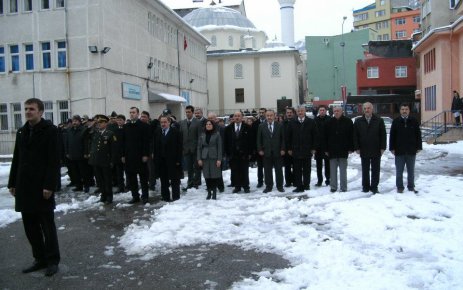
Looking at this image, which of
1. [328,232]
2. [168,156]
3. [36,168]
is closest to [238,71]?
[168,156]

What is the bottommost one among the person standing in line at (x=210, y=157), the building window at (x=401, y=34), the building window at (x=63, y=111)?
the person standing in line at (x=210, y=157)

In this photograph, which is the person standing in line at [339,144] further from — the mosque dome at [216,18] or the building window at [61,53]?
the mosque dome at [216,18]

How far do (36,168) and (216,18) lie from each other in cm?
6358

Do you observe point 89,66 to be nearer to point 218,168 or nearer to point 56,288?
point 218,168

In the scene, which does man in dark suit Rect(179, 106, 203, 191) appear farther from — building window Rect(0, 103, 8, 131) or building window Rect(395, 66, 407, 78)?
building window Rect(395, 66, 407, 78)

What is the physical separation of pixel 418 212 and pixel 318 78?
6737cm

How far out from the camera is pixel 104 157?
36.7 ft

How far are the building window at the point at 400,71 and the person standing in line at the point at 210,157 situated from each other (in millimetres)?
48302

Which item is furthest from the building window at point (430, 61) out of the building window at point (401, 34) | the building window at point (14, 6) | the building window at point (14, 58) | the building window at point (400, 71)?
the building window at point (401, 34)

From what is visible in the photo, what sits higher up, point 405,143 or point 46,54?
point 46,54

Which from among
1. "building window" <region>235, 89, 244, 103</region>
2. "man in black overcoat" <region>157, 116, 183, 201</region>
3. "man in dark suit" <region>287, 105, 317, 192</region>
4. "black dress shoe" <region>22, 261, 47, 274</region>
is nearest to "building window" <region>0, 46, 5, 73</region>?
"man in black overcoat" <region>157, 116, 183, 201</region>

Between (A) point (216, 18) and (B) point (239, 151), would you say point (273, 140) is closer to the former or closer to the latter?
(B) point (239, 151)

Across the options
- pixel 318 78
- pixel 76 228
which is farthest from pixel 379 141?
pixel 318 78

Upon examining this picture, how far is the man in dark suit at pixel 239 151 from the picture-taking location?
12.2 m
